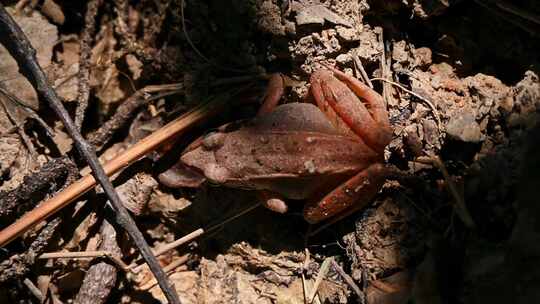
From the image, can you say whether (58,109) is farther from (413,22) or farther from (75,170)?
(413,22)

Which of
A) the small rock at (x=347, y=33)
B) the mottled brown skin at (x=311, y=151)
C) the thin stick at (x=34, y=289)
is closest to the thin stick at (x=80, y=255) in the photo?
the thin stick at (x=34, y=289)

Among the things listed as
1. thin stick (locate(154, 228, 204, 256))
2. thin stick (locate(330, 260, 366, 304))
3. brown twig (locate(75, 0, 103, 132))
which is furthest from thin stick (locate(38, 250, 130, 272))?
thin stick (locate(330, 260, 366, 304))

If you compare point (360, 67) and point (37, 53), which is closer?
point (360, 67)

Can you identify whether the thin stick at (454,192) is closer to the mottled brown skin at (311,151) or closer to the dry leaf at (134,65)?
the mottled brown skin at (311,151)

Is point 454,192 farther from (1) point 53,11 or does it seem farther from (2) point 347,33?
(1) point 53,11

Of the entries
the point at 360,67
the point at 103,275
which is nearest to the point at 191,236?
the point at 103,275

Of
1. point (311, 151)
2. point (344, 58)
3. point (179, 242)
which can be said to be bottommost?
point (179, 242)
